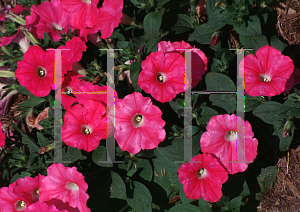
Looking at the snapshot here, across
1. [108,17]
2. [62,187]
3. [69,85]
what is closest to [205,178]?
[62,187]

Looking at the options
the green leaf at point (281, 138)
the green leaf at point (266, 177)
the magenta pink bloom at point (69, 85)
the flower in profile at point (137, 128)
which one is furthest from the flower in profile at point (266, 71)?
the magenta pink bloom at point (69, 85)

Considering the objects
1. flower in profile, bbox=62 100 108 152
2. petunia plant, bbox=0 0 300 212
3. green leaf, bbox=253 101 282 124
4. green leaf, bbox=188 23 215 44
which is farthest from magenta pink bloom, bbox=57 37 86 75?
green leaf, bbox=253 101 282 124

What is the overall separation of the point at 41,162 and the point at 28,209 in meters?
0.37

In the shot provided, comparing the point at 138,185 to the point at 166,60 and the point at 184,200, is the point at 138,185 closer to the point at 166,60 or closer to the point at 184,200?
the point at 184,200

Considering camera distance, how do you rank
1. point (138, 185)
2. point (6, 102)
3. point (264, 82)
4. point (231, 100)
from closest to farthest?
point (264, 82) < point (231, 100) < point (138, 185) < point (6, 102)

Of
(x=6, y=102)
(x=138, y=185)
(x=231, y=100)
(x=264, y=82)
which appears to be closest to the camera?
(x=264, y=82)

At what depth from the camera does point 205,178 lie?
1.74m

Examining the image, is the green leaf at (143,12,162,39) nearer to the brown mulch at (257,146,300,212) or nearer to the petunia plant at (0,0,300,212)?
the petunia plant at (0,0,300,212)

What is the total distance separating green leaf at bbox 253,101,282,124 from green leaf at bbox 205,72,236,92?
231 mm

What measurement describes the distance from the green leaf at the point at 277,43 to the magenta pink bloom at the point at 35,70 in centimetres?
168

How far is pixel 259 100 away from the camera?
1.88m

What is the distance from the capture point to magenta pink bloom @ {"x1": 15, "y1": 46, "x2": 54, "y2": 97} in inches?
73.0

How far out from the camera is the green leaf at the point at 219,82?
187cm

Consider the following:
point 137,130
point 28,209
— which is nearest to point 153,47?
point 137,130
